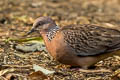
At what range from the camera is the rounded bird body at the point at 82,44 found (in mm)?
6008

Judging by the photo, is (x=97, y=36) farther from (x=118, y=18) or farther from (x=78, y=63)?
(x=118, y=18)

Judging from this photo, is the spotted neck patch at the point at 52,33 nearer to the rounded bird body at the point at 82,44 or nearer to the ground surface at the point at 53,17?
the rounded bird body at the point at 82,44

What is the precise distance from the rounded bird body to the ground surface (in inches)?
7.8

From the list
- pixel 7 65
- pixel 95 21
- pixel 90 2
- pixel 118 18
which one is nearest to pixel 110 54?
pixel 7 65

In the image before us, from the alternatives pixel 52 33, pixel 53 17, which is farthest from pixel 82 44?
pixel 53 17

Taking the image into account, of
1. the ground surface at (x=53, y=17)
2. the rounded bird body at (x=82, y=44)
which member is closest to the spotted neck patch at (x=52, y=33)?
the rounded bird body at (x=82, y=44)

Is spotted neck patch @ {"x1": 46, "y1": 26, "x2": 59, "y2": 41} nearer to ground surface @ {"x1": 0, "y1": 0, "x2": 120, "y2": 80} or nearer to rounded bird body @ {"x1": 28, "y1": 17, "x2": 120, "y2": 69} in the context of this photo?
rounded bird body @ {"x1": 28, "y1": 17, "x2": 120, "y2": 69}

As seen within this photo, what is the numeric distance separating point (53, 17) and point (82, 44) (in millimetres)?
3860

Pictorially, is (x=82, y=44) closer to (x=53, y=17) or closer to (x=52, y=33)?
(x=52, y=33)

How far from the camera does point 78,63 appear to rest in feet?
19.8

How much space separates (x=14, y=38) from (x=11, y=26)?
3.90ft

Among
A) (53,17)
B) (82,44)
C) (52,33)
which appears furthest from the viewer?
(53,17)

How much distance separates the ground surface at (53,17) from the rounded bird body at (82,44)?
20 cm

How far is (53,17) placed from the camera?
9930 mm
